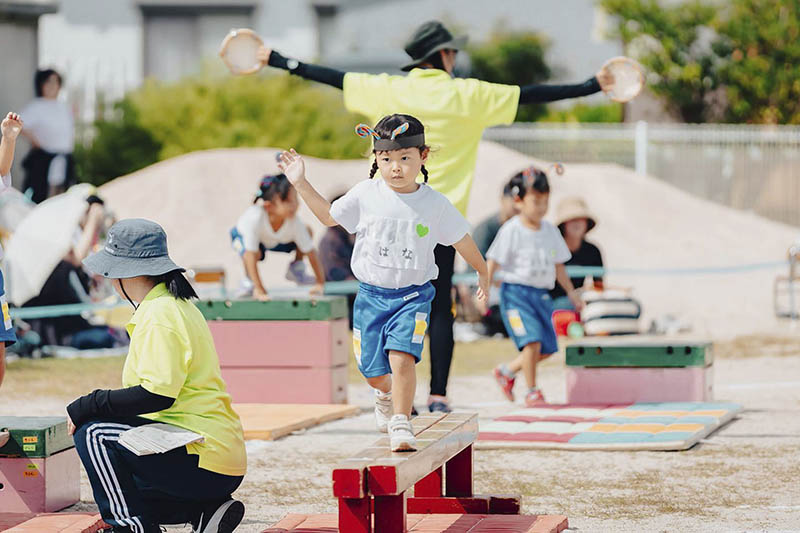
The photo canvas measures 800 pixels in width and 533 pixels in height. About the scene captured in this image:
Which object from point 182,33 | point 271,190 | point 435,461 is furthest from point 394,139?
point 182,33

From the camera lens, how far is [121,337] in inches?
551

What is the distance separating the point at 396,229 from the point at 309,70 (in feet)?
6.26

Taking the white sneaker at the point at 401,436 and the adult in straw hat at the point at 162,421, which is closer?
the adult in straw hat at the point at 162,421

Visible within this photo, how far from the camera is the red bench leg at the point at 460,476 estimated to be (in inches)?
238

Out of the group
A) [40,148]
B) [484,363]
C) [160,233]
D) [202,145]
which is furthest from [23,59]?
[160,233]

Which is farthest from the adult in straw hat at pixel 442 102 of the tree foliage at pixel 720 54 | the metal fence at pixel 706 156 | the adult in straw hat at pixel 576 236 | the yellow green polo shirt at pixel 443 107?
the tree foliage at pixel 720 54

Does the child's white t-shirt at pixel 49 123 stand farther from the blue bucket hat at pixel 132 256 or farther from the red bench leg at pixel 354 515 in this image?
the red bench leg at pixel 354 515

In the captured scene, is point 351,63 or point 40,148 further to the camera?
point 351,63

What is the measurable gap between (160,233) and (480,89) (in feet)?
10.9

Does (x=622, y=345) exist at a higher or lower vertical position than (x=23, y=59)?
lower

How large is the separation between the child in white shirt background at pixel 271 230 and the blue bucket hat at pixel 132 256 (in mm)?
4934

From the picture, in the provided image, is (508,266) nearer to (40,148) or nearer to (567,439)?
(567,439)

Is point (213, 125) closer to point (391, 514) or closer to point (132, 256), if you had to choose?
point (132, 256)

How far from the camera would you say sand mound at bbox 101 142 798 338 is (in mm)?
21453
